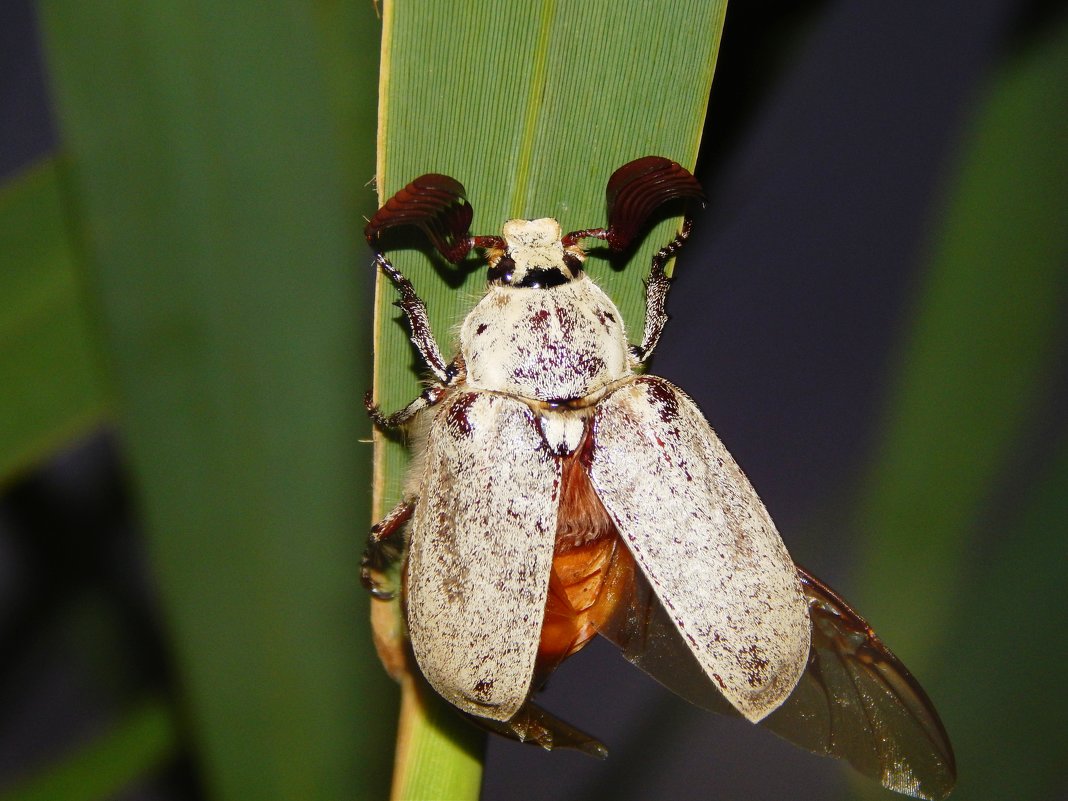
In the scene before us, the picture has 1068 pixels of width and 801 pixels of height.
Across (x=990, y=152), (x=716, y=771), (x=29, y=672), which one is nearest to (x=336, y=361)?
(x=990, y=152)

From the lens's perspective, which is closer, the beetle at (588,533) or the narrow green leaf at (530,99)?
the narrow green leaf at (530,99)

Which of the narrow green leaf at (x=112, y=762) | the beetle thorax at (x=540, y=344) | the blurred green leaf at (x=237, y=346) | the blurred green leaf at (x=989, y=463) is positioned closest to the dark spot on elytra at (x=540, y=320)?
the beetle thorax at (x=540, y=344)

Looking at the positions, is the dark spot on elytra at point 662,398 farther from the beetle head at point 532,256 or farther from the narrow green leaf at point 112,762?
the narrow green leaf at point 112,762

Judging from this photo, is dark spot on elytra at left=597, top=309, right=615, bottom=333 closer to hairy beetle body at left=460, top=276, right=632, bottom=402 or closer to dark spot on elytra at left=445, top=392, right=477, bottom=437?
hairy beetle body at left=460, top=276, right=632, bottom=402

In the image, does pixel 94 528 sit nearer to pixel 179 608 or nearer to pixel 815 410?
pixel 179 608

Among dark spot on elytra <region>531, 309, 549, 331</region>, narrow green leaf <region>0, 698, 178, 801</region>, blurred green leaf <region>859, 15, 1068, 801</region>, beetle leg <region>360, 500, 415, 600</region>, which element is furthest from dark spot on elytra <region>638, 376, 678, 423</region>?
narrow green leaf <region>0, 698, 178, 801</region>

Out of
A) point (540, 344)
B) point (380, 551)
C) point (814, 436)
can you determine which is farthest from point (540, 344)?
point (814, 436)
